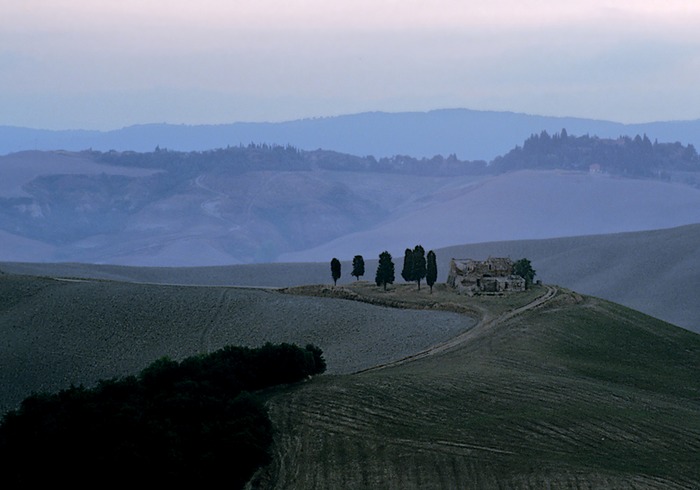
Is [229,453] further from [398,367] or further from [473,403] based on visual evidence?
[398,367]

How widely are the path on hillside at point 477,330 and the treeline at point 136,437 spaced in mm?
18186

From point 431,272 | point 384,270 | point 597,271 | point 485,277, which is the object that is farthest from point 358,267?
point 597,271

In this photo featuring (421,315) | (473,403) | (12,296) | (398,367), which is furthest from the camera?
(12,296)

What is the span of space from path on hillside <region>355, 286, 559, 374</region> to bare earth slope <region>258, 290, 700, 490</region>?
0.85 m

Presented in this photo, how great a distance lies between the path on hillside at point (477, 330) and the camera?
66.9 m

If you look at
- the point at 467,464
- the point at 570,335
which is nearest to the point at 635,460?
the point at 467,464

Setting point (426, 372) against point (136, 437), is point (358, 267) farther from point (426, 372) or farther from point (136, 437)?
point (136, 437)

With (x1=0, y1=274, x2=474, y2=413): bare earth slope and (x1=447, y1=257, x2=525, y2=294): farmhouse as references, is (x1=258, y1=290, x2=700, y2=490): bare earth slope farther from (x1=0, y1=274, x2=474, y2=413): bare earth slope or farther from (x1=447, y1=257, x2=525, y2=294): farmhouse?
(x1=447, y1=257, x2=525, y2=294): farmhouse

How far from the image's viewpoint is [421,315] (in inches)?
3187

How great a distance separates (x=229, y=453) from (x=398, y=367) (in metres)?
22.6

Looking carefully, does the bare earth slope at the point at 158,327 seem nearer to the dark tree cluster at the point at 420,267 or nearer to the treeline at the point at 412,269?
A: the treeline at the point at 412,269

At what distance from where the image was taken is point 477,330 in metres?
74.2

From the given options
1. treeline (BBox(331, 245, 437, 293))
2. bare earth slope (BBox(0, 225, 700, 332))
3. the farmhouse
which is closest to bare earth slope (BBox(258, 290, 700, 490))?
the farmhouse

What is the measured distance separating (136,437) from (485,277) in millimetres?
52169
